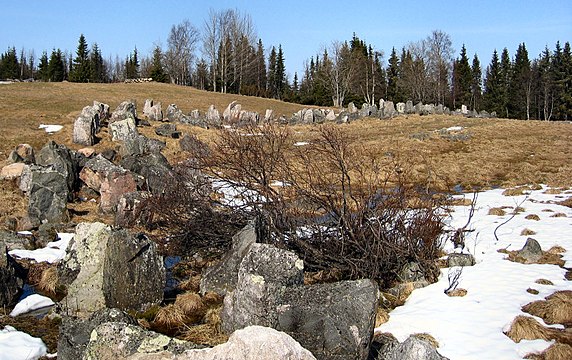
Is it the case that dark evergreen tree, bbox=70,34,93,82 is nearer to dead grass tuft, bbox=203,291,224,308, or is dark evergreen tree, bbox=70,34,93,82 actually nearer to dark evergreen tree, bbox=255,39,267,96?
dark evergreen tree, bbox=255,39,267,96

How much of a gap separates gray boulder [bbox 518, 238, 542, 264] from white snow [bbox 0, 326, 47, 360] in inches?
316

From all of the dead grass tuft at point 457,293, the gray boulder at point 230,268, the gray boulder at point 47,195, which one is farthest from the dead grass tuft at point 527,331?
the gray boulder at point 47,195

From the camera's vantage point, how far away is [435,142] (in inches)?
1008

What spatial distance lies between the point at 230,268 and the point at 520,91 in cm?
6349

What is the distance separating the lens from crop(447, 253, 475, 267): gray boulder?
9.04 m

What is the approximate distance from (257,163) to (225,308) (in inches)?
136

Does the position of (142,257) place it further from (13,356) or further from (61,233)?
(61,233)

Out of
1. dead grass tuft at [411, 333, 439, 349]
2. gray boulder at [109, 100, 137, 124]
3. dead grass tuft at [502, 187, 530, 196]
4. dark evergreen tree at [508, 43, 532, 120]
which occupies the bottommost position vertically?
dead grass tuft at [411, 333, 439, 349]

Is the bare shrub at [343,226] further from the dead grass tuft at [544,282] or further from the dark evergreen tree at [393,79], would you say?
the dark evergreen tree at [393,79]

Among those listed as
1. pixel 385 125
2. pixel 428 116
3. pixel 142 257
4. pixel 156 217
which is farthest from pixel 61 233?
pixel 428 116

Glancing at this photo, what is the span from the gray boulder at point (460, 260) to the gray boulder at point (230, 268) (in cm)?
375

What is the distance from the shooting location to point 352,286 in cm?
475

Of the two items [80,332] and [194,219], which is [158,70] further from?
[80,332]

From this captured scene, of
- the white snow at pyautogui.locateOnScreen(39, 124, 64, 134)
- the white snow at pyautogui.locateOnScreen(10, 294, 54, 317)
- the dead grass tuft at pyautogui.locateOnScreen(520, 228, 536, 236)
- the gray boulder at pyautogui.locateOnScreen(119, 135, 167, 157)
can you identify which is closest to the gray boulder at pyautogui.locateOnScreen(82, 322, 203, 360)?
the white snow at pyautogui.locateOnScreen(10, 294, 54, 317)
